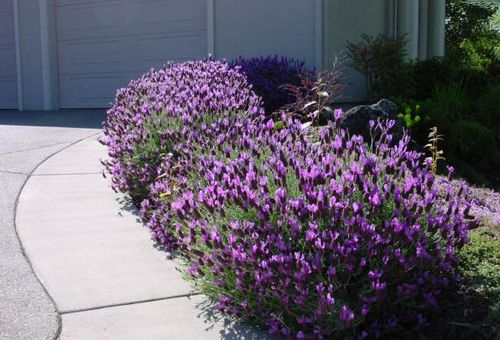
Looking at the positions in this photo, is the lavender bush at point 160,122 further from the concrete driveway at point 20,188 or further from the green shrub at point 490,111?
the green shrub at point 490,111

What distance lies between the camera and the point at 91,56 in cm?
1423

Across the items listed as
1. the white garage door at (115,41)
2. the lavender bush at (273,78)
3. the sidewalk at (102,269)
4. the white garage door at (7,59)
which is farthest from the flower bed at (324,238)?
the white garage door at (7,59)

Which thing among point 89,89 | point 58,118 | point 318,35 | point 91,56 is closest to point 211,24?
point 318,35

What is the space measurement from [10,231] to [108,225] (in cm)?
78

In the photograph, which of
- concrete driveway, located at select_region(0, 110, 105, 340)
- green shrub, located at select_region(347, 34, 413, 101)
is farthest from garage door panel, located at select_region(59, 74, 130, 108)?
green shrub, located at select_region(347, 34, 413, 101)

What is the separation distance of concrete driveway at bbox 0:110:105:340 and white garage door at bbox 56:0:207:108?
81cm

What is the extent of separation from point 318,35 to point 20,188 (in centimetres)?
641

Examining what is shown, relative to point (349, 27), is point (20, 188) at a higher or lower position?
lower

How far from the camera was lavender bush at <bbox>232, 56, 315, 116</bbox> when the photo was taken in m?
9.38

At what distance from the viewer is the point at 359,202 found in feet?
11.8

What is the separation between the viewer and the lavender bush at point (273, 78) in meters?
9.38

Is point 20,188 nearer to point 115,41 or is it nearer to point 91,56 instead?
point 115,41

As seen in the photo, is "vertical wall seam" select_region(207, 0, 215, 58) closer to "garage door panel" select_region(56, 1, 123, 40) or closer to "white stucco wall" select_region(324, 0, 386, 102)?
"white stucco wall" select_region(324, 0, 386, 102)

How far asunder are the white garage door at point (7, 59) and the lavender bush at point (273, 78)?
7.45m
